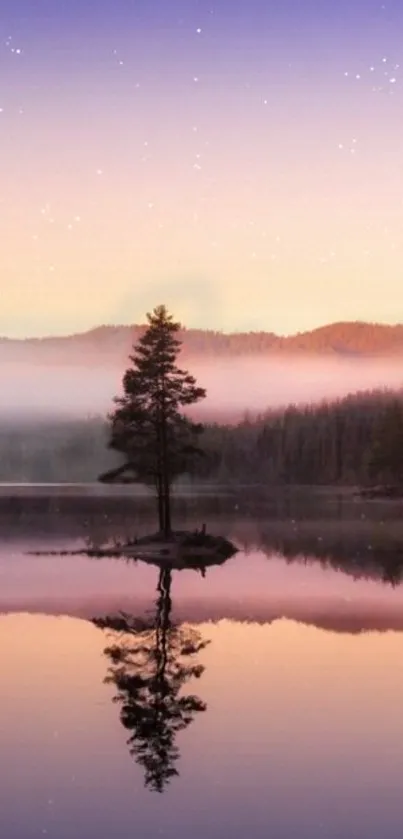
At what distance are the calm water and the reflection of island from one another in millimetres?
46

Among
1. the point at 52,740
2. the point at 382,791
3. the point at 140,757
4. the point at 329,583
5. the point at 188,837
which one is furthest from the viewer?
the point at 329,583

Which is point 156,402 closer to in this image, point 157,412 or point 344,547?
point 157,412

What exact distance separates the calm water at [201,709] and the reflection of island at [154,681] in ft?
0.15

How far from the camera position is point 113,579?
42688 mm

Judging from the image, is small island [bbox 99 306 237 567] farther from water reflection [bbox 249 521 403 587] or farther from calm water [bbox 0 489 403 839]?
calm water [bbox 0 489 403 839]

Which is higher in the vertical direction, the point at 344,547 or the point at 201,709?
the point at 201,709

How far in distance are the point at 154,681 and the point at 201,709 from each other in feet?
7.89

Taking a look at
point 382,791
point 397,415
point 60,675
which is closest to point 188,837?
point 382,791

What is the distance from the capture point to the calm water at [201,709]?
532 inches

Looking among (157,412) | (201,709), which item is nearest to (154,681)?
(201,709)

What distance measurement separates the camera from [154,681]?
2095cm

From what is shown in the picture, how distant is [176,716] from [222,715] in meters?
0.81

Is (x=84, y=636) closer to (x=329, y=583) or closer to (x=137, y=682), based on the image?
(x=137, y=682)

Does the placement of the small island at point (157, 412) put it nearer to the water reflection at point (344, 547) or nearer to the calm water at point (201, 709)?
the water reflection at point (344, 547)
